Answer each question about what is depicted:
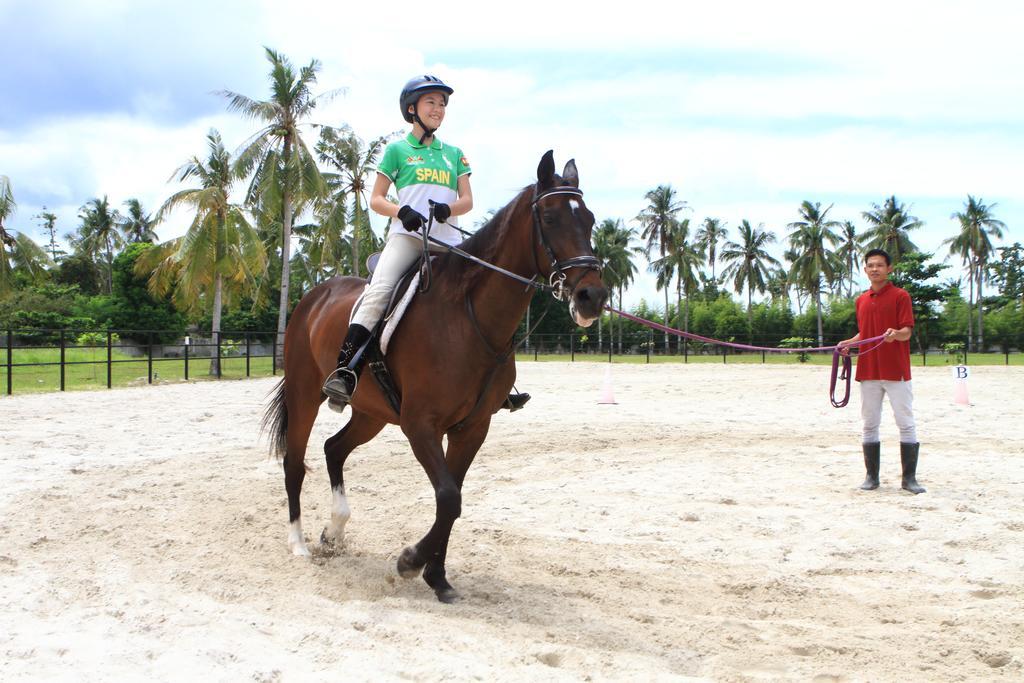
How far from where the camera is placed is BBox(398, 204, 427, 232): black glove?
4.43m

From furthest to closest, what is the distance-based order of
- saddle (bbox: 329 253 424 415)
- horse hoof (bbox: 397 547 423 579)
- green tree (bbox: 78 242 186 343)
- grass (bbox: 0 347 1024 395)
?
green tree (bbox: 78 242 186 343) < grass (bbox: 0 347 1024 395) < saddle (bbox: 329 253 424 415) < horse hoof (bbox: 397 547 423 579)

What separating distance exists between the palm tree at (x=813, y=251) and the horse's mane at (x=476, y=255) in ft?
205

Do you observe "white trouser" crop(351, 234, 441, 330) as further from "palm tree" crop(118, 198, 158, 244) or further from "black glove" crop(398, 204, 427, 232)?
"palm tree" crop(118, 198, 158, 244)

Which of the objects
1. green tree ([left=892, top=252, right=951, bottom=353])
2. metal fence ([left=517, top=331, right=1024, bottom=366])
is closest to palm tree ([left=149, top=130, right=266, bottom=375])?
metal fence ([left=517, top=331, right=1024, bottom=366])

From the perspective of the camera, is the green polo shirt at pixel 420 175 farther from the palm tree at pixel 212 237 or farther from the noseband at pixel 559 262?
the palm tree at pixel 212 237

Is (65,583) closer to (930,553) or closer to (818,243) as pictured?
(930,553)

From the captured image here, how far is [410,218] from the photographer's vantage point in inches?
174

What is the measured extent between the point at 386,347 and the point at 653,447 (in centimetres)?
573

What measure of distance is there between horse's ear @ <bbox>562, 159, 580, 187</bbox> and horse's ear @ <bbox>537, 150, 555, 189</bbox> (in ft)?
0.21

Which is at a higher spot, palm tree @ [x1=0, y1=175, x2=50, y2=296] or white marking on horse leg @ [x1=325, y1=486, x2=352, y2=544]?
palm tree @ [x1=0, y1=175, x2=50, y2=296]

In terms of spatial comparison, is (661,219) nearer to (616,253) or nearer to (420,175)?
(616,253)

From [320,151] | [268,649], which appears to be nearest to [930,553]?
[268,649]

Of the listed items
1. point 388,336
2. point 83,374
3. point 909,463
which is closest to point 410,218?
point 388,336

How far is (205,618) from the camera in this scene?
3.75 meters
